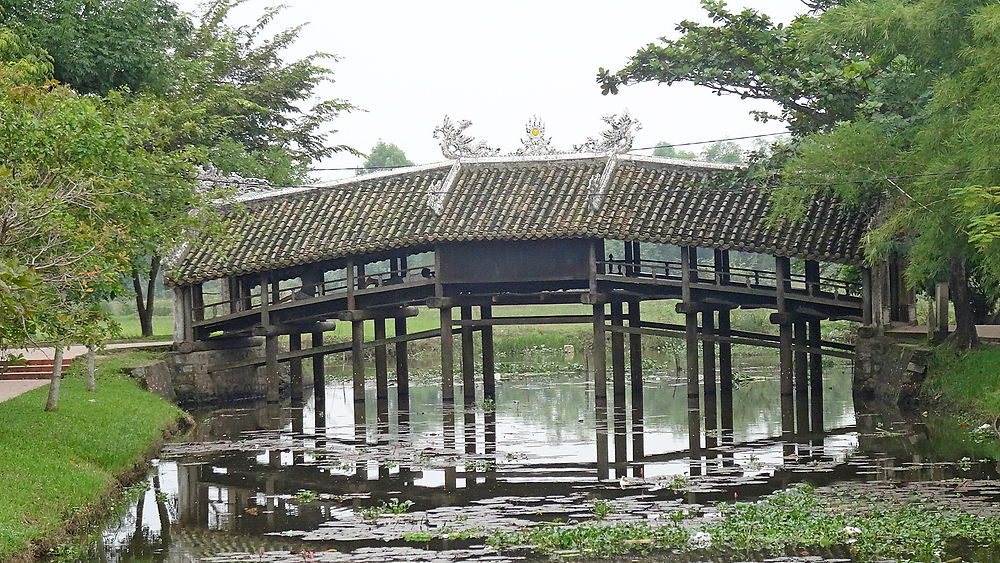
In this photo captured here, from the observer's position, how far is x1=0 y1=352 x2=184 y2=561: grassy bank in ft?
45.4

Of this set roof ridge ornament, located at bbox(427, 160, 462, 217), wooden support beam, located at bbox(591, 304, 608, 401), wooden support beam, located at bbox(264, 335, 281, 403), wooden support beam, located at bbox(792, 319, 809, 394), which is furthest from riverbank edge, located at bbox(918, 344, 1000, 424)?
wooden support beam, located at bbox(264, 335, 281, 403)

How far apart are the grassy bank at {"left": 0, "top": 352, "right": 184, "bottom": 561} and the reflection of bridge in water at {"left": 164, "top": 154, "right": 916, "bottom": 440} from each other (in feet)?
13.7

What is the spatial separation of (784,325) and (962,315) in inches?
150

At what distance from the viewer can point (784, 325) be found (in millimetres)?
27172

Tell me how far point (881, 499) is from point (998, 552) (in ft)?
9.86

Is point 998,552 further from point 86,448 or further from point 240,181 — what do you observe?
point 240,181

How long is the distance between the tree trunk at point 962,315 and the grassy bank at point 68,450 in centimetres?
1383

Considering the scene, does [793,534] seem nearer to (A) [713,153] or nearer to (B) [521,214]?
(B) [521,214]

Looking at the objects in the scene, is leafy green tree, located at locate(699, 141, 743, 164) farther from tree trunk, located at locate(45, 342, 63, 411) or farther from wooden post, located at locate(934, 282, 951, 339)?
tree trunk, located at locate(45, 342, 63, 411)

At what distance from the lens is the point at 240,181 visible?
32.2 meters

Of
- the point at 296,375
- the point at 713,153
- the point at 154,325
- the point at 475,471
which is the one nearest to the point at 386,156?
the point at 713,153

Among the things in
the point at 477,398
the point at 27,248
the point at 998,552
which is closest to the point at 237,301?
the point at 477,398

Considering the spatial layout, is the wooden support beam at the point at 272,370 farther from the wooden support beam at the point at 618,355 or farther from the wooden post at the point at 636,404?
the wooden post at the point at 636,404

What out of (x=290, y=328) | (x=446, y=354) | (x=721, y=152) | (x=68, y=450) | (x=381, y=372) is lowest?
(x=68, y=450)
